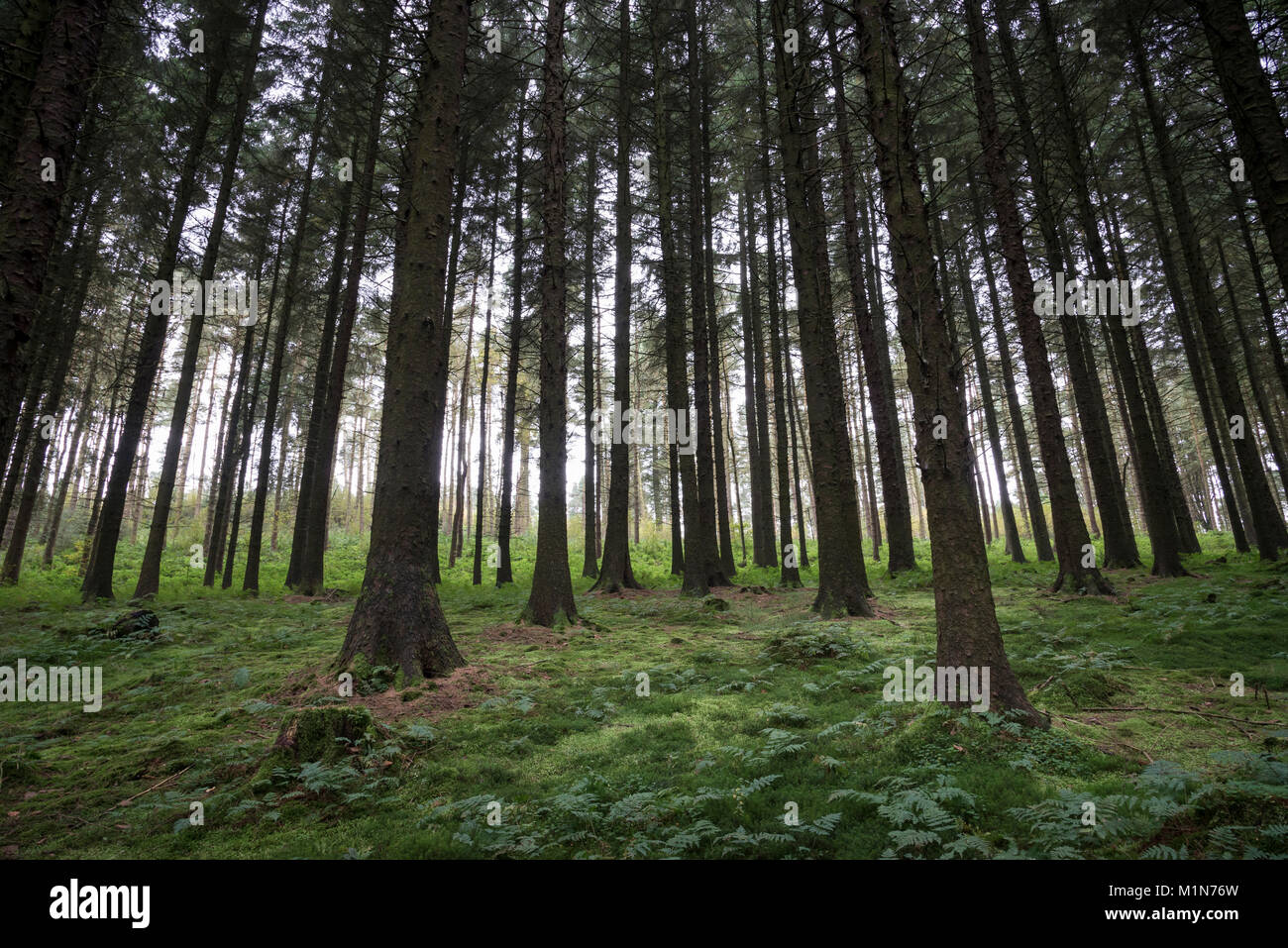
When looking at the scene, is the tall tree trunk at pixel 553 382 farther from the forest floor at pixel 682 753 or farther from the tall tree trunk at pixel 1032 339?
the tall tree trunk at pixel 1032 339

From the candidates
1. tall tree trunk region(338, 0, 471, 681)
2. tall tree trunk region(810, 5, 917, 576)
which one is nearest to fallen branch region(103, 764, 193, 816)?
tall tree trunk region(338, 0, 471, 681)

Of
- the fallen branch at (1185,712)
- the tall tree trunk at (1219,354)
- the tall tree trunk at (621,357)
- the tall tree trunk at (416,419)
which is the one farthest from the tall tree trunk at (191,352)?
the tall tree trunk at (1219,354)

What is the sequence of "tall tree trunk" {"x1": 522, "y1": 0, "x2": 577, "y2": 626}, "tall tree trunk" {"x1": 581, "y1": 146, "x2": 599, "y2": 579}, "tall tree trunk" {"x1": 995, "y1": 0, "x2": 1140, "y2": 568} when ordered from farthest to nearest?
"tall tree trunk" {"x1": 581, "y1": 146, "x2": 599, "y2": 579}, "tall tree trunk" {"x1": 995, "y1": 0, "x2": 1140, "y2": 568}, "tall tree trunk" {"x1": 522, "y1": 0, "x2": 577, "y2": 626}

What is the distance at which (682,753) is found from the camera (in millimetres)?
4211

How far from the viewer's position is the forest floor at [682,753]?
2.83 m

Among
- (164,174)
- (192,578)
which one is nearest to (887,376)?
(164,174)

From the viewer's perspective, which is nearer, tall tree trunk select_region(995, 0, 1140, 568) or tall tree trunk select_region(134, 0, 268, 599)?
tall tree trunk select_region(995, 0, 1140, 568)

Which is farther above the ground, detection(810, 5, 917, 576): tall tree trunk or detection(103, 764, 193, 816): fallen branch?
detection(810, 5, 917, 576): tall tree trunk

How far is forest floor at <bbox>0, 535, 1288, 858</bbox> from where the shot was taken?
2830mm

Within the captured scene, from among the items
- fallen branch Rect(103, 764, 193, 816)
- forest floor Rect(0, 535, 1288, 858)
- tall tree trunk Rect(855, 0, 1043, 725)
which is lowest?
fallen branch Rect(103, 764, 193, 816)

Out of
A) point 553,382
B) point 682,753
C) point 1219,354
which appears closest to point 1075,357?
point 1219,354

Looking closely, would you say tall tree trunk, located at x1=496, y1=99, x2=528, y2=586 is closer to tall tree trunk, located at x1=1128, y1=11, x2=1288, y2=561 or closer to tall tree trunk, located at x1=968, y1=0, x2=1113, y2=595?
tall tree trunk, located at x1=968, y1=0, x2=1113, y2=595

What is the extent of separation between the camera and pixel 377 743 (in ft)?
14.0
